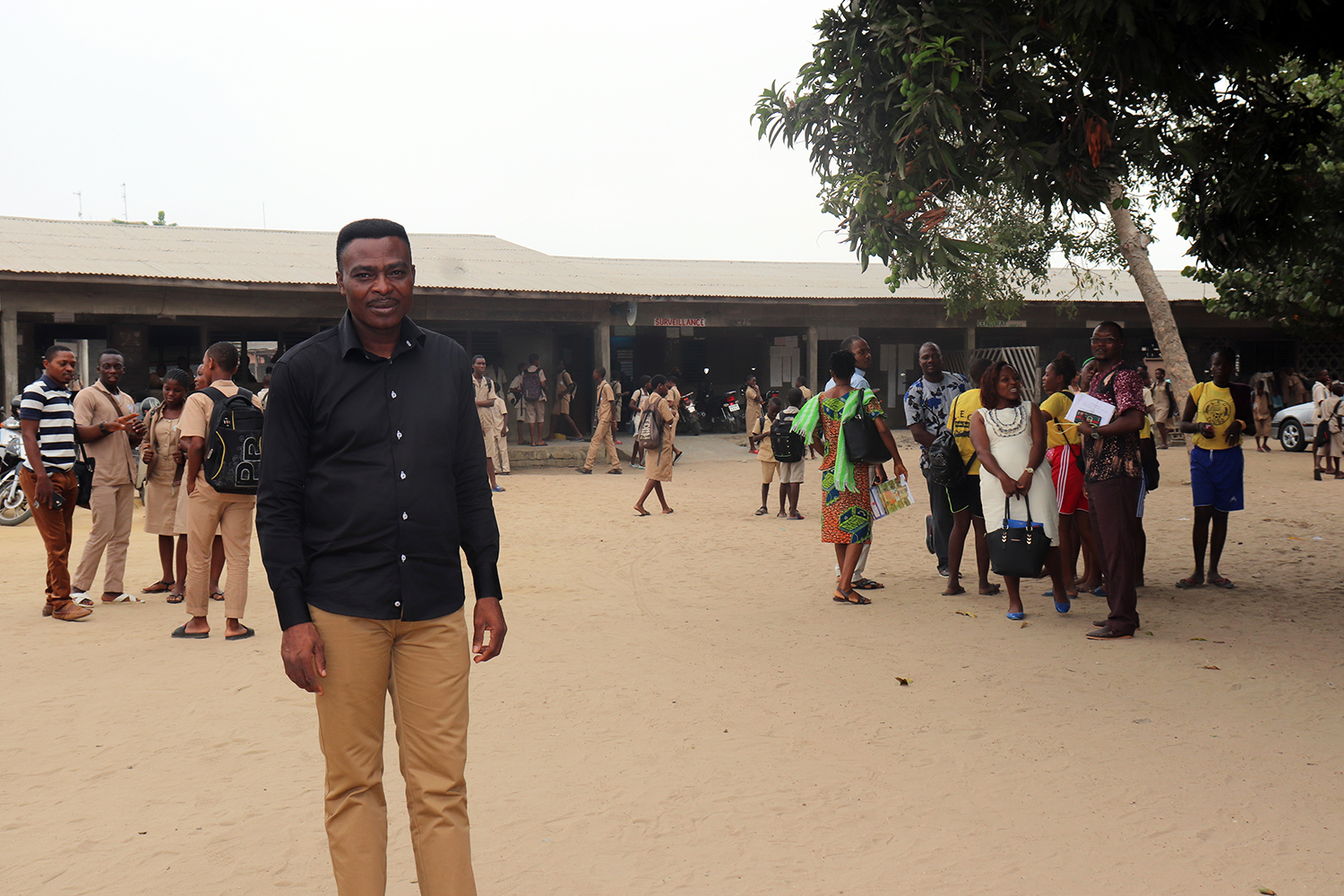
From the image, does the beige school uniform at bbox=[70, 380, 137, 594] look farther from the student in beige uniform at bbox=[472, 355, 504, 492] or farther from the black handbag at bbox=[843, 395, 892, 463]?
the student in beige uniform at bbox=[472, 355, 504, 492]

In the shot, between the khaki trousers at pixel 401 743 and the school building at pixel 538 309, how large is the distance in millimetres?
14865

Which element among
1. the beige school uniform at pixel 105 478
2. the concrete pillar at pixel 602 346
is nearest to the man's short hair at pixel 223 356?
the beige school uniform at pixel 105 478

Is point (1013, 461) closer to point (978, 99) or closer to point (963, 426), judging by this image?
point (963, 426)

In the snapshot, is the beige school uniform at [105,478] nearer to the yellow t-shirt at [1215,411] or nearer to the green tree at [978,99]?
the green tree at [978,99]

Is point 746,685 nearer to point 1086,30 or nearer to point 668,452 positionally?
point 1086,30

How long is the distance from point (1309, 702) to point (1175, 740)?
96 centimetres

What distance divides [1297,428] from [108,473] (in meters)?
19.8

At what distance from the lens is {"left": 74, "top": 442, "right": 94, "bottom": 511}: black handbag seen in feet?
23.0

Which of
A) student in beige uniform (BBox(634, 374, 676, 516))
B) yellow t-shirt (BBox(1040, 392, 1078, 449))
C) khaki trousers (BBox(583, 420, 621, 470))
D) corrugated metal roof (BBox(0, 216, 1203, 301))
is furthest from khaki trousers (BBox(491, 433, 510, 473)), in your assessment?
yellow t-shirt (BBox(1040, 392, 1078, 449))

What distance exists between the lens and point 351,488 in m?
2.54

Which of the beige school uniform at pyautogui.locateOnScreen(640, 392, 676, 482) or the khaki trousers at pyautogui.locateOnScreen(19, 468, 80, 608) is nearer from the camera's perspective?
the khaki trousers at pyautogui.locateOnScreen(19, 468, 80, 608)

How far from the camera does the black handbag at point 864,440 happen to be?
7020 mm

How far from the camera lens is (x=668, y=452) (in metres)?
12.7

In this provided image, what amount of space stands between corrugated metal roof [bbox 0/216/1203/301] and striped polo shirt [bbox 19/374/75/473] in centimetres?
901
